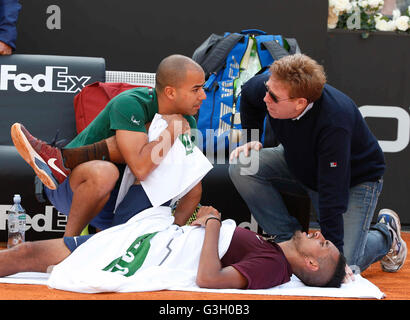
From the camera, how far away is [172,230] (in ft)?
8.36

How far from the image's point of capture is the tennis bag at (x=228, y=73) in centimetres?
358

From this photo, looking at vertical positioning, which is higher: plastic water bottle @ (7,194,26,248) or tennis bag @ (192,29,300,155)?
tennis bag @ (192,29,300,155)

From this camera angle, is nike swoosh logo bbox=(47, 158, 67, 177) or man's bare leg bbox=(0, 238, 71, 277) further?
nike swoosh logo bbox=(47, 158, 67, 177)

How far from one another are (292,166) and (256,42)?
1116 mm

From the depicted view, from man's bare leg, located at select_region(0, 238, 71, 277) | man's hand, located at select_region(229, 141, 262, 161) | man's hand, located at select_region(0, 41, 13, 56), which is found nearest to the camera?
man's bare leg, located at select_region(0, 238, 71, 277)

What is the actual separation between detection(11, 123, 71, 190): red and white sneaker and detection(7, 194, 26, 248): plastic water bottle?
0.68 metres

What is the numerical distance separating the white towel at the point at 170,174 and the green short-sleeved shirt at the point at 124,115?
0.22ft

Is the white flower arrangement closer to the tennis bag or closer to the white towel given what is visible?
the tennis bag

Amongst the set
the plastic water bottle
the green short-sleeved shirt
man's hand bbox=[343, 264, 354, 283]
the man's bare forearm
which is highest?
the green short-sleeved shirt

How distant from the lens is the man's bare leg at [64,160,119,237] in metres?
2.62

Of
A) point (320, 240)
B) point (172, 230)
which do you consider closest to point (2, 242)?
point (172, 230)

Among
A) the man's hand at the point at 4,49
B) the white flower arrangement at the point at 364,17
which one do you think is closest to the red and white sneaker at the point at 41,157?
the man's hand at the point at 4,49

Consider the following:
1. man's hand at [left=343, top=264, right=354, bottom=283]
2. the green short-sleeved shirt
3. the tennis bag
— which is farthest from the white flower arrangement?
man's hand at [left=343, top=264, right=354, bottom=283]

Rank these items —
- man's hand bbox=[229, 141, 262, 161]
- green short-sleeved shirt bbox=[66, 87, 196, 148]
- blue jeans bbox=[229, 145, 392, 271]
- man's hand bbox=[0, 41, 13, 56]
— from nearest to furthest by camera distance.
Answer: green short-sleeved shirt bbox=[66, 87, 196, 148] → blue jeans bbox=[229, 145, 392, 271] → man's hand bbox=[229, 141, 262, 161] → man's hand bbox=[0, 41, 13, 56]
